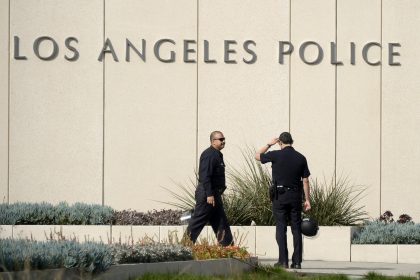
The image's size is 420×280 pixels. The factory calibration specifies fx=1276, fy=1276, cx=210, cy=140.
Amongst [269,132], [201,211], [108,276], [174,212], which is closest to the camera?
[108,276]

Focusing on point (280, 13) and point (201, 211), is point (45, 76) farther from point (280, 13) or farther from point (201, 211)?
point (201, 211)

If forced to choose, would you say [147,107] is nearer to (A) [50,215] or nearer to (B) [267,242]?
(A) [50,215]

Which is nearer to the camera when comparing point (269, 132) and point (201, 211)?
point (201, 211)

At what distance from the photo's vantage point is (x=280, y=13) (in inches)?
901

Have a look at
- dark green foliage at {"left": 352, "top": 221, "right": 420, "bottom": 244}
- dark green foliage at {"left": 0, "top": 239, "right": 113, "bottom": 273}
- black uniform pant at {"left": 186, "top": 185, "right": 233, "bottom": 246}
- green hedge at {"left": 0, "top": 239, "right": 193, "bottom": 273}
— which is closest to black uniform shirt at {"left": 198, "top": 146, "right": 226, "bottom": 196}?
black uniform pant at {"left": 186, "top": 185, "right": 233, "bottom": 246}

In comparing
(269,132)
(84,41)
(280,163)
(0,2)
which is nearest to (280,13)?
(269,132)

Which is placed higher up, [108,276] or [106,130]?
[106,130]

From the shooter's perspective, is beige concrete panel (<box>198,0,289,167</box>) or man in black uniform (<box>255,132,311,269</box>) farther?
beige concrete panel (<box>198,0,289,167</box>)

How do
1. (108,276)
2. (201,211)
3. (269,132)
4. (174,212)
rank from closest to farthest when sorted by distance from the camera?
(108,276) < (201,211) < (174,212) < (269,132)

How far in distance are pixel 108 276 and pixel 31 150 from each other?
436 inches


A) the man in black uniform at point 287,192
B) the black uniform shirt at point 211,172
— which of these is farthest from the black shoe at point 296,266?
the black uniform shirt at point 211,172

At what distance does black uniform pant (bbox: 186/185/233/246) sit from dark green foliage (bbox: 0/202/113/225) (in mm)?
4069

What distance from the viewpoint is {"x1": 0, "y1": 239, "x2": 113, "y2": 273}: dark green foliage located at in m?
10.7

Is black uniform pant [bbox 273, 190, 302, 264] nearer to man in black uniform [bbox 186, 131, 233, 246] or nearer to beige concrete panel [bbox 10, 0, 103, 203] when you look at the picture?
man in black uniform [bbox 186, 131, 233, 246]
